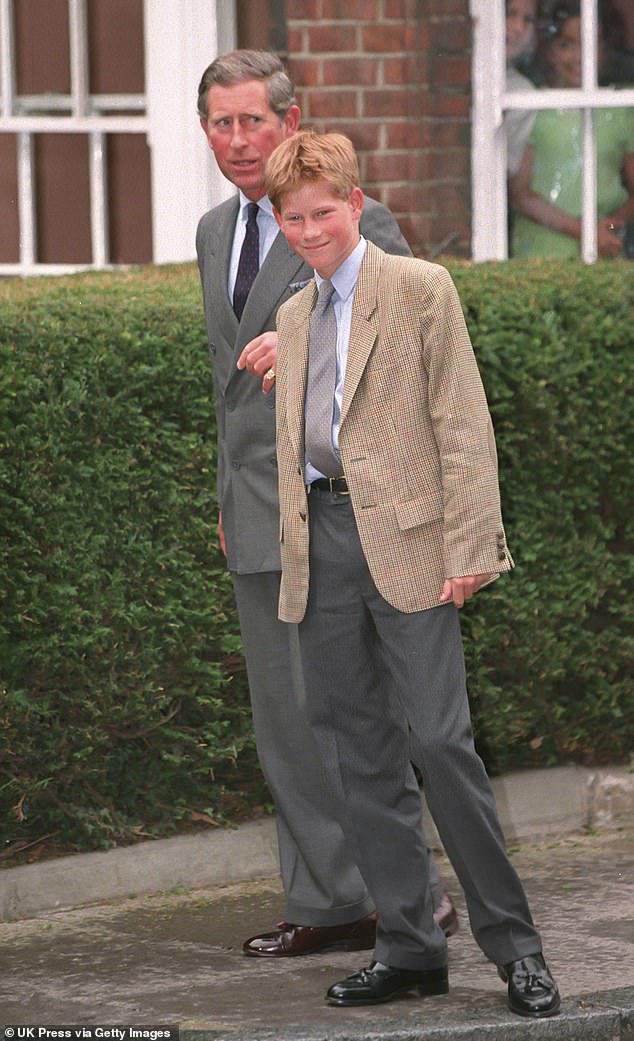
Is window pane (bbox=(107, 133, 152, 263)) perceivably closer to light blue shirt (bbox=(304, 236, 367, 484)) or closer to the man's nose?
the man's nose

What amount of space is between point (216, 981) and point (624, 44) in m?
4.43

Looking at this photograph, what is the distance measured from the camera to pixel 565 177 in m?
7.91

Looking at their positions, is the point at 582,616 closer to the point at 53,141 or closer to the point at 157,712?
the point at 157,712

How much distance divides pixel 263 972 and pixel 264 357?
5.26 ft

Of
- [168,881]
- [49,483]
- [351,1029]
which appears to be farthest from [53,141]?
[351,1029]

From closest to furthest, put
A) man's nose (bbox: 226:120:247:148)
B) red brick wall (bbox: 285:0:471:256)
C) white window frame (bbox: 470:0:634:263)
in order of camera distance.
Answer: man's nose (bbox: 226:120:247:148)
red brick wall (bbox: 285:0:471:256)
white window frame (bbox: 470:0:634:263)

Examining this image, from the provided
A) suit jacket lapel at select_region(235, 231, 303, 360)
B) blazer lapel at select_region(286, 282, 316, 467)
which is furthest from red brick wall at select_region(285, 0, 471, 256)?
blazer lapel at select_region(286, 282, 316, 467)

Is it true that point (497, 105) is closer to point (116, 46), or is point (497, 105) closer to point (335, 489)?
point (116, 46)

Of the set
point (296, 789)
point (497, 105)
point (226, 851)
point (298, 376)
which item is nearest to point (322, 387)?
point (298, 376)

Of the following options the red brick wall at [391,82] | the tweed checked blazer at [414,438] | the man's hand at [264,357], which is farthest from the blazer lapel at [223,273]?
the red brick wall at [391,82]

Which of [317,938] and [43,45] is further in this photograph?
[43,45]

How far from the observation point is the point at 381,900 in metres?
4.70

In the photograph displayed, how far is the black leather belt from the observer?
454 cm

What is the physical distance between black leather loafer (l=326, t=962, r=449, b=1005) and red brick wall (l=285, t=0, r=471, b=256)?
11.9 feet
